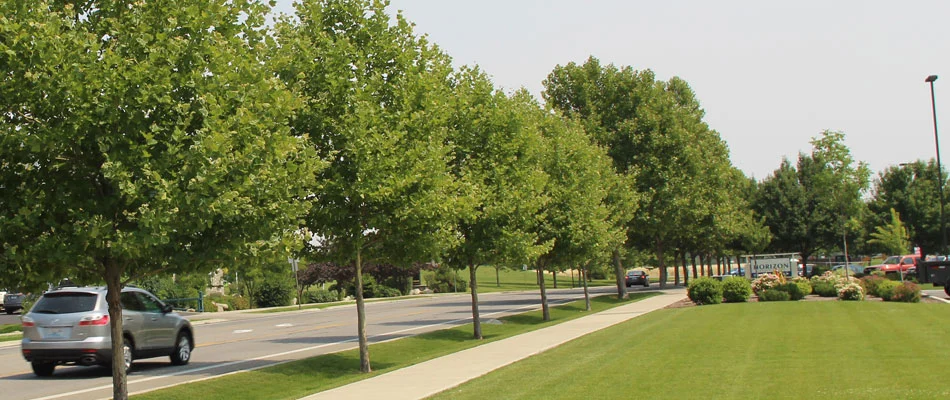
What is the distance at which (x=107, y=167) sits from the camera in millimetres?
8617

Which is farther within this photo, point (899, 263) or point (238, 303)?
point (899, 263)

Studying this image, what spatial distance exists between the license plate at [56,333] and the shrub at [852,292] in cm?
2623

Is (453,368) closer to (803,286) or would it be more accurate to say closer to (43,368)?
(43,368)

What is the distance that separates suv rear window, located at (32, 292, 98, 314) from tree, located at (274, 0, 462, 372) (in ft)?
13.8

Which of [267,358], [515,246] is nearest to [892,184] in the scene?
[515,246]

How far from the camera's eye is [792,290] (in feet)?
109

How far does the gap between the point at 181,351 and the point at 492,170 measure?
9459 millimetres

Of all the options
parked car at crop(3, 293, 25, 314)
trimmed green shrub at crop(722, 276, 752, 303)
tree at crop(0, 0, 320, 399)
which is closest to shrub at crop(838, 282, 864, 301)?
trimmed green shrub at crop(722, 276, 752, 303)

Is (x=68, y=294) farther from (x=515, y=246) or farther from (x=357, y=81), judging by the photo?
(x=515, y=246)

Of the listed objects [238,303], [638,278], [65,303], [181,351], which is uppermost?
[65,303]

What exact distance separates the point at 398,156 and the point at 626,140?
3421 centimetres

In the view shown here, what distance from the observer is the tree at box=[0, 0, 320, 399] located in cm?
859

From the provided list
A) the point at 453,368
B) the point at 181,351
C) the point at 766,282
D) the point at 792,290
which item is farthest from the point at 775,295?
the point at 181,351

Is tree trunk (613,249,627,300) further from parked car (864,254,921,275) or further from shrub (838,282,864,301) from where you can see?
parked car (864,254,921,275)
